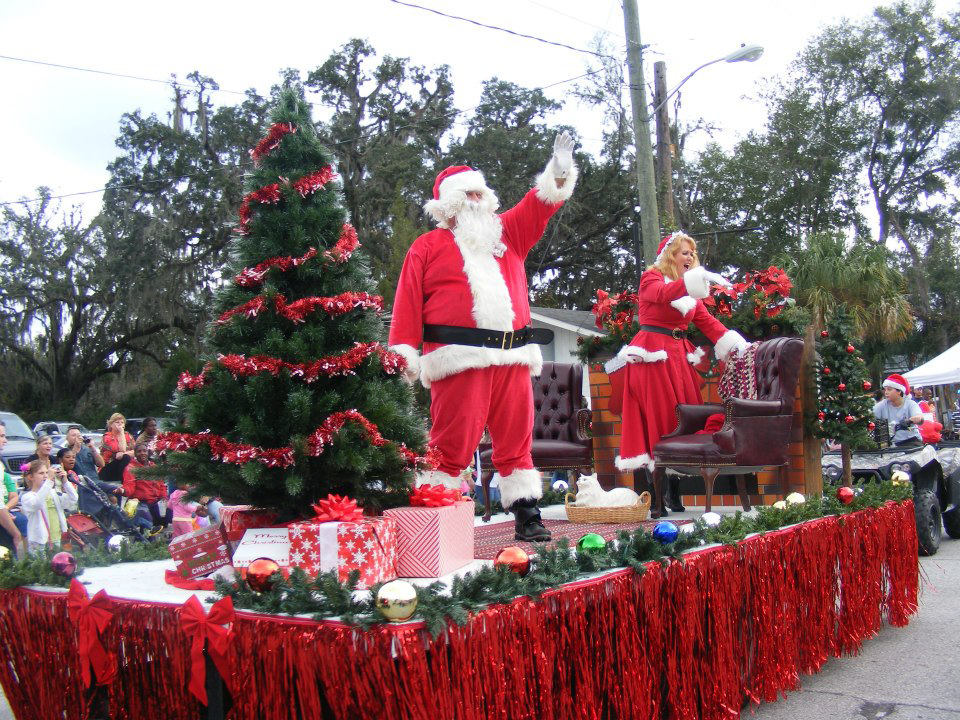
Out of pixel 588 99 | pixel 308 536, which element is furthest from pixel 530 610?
pixel 588 99

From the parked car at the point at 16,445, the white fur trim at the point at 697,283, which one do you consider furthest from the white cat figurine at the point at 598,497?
the parked car at the point at 16,445

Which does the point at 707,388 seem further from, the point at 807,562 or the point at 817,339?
the point at 807,562

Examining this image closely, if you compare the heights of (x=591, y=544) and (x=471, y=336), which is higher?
(x=471, y=336)

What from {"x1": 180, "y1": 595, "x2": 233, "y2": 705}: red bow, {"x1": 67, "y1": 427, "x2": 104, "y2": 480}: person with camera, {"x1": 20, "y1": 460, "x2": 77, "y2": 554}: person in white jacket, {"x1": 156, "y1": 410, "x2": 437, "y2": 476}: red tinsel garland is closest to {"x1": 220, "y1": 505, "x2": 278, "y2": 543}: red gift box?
{"x1": 156, "y1": 410, "x2": 437, "y2": 476}: red tinsel garland

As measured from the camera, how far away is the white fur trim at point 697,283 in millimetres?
5270

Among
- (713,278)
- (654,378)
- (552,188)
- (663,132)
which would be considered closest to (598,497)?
(654,378)

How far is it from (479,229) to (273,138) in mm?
1102

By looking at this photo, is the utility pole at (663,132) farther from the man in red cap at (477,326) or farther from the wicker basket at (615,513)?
the man in red cap at (477,326)

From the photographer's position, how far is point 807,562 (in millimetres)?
3992

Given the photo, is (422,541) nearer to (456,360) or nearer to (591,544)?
(591,544)

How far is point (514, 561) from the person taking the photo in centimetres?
258

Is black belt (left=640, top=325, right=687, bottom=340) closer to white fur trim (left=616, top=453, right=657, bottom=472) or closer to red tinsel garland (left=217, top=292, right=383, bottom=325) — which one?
white fur trim (left=616, top=453, right=657, bottom=472)

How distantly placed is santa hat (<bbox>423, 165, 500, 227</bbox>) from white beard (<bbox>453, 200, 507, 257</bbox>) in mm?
38

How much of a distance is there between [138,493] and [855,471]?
6.11 metres
